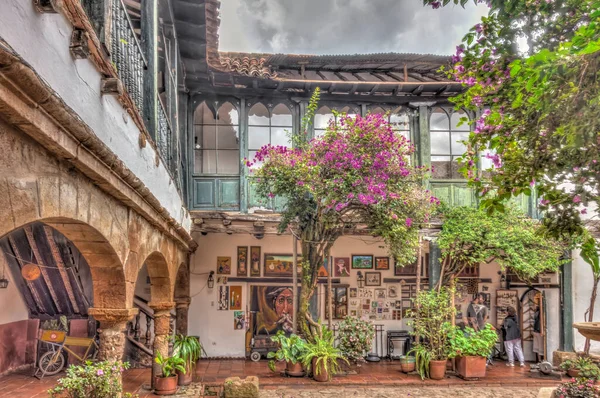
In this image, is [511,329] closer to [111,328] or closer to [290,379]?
[290,379]

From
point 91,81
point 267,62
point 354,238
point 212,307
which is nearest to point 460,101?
point 91,81

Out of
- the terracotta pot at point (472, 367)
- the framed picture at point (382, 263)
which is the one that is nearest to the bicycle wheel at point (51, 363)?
the framed picture at point (382, 263)

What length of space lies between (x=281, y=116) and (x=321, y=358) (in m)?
5.21

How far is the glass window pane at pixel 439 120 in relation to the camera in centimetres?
1227

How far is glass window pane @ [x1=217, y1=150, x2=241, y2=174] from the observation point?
11.7 m

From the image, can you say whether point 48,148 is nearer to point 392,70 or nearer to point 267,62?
point 267,62

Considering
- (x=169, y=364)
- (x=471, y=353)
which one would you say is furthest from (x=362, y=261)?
(x=169, y=364)

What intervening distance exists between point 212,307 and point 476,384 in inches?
240

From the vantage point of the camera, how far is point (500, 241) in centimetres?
1110

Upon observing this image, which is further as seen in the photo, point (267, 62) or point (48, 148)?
point (267, 62)

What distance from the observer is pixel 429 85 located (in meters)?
11.5

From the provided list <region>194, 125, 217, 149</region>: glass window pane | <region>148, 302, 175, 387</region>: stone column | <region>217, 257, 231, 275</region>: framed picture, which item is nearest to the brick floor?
<region>148, 302, 175, 387</region>: stone column

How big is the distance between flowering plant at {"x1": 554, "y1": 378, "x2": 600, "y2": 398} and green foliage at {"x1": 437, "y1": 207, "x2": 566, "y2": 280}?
3.42m

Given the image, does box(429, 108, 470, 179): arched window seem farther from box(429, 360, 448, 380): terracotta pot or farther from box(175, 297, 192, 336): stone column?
box(175, 297, 192, 336): stone column
